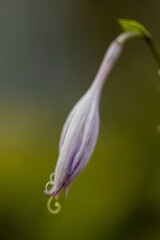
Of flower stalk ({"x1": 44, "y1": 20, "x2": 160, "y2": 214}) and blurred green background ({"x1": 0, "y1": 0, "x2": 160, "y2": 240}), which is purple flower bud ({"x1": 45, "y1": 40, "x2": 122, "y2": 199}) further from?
blurred green background ({"x1": 0, "y1": 0, "x2": 160, "y2": 240})

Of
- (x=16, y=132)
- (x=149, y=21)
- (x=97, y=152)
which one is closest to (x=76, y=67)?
(x=149, y=21)

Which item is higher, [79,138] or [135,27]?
[135,27]

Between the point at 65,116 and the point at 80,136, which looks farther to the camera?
the point at 65,116

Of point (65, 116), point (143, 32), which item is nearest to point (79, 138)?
point (143, 32)

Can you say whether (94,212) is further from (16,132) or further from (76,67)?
(76,67)

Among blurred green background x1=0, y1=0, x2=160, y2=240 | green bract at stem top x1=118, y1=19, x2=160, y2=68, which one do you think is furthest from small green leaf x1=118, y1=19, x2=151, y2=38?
blurred green background x1=0, y1=0, x2=160, y2=240

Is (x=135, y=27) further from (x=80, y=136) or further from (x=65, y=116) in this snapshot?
(x=65, y=116)
